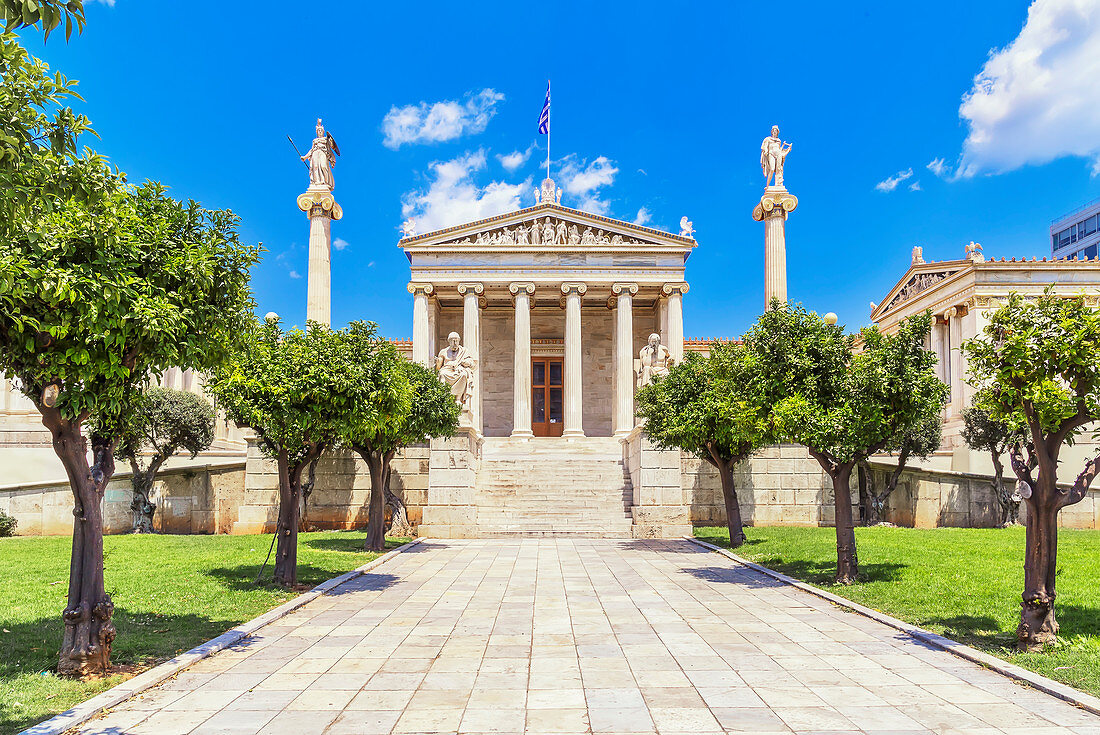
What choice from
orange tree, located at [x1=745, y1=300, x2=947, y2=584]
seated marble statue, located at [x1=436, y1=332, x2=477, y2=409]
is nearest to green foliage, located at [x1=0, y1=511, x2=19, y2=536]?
seated marble statue, located at [x1=436, y1=332, x2=477, y2=409]

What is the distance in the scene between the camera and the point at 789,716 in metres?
6.04

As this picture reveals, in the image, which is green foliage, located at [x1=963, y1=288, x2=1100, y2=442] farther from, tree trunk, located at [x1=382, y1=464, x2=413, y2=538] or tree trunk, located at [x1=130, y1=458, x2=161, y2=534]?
tree trunk, located at [x1=130, y1=458, x2=161, y2=534]

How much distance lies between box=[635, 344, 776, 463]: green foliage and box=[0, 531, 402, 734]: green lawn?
7.95 meters

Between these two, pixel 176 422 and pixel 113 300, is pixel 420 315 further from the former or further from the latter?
pixel 113 300

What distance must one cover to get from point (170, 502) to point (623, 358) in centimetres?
2086

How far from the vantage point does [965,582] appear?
38.9 ft

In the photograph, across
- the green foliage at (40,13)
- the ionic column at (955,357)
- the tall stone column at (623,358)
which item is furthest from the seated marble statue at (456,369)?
the ionic column at (955,357)

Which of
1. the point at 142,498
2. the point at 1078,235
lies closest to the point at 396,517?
the point at 142,498

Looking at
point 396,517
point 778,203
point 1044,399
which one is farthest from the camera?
point 778,203

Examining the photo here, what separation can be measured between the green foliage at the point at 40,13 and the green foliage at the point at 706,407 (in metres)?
12.0

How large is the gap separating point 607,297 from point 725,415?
24396mm

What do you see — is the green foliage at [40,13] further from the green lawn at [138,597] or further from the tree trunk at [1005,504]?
the tree trunk at [1005,504]

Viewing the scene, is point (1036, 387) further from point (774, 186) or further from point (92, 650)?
point (774, 186)

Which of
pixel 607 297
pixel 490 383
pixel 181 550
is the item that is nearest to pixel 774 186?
pixel 607 297
